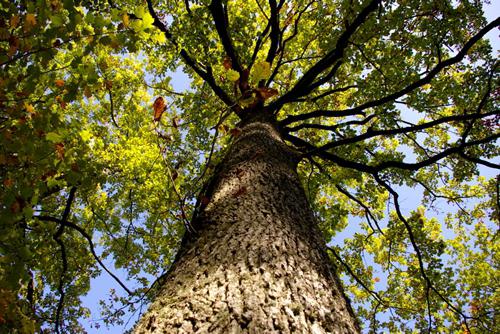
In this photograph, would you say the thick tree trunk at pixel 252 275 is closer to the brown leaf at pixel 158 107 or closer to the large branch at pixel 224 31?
the brown leaf at pixel 158 107

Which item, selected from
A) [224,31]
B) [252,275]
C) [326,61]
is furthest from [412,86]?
[252,275]

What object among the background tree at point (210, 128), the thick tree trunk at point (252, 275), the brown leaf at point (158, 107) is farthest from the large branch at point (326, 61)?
the brown leaf at point (158, 107)

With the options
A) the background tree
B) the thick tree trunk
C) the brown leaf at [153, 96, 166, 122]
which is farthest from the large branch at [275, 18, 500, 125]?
the brown leaf at [153, 96, 166, 122]

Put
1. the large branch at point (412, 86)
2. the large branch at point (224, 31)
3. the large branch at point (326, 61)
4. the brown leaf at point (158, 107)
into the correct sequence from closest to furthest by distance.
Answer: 1. the brown leaf at point (158, 107)
2. the large branch at point (412, 86)
3. the large branch at point (326, 61)
4. the large branch at point (224, 31)

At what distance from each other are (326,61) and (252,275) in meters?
5.14

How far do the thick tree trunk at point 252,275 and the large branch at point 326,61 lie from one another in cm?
311

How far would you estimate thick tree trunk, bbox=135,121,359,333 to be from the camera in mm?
1231

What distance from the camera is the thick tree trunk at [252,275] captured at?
48.5 inches

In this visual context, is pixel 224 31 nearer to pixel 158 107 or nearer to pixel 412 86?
pixel 412 86

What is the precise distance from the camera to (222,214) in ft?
7.27

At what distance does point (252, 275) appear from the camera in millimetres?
1475

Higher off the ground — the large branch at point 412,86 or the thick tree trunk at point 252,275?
the large branch at point 412,86

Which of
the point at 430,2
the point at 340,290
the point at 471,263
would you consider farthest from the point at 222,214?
the point at 471,263

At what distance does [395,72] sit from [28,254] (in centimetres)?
585
